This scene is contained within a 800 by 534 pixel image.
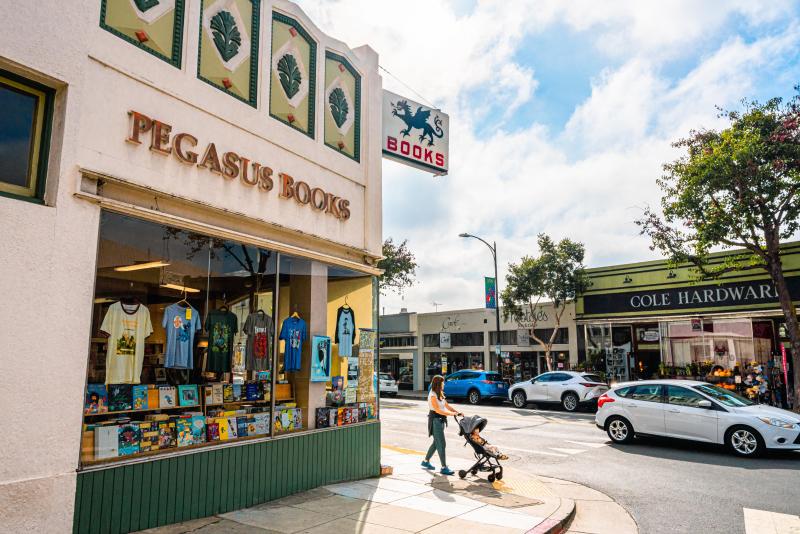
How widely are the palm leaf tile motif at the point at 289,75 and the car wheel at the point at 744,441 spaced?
35.4 feet

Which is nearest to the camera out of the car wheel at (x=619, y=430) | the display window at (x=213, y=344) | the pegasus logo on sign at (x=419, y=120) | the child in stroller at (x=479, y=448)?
the display window at (x=213, y=344)

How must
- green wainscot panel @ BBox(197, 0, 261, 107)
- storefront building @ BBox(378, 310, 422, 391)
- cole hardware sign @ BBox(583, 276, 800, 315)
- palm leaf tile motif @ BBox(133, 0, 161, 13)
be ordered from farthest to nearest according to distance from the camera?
storefront building @ BBox(378, 310, 422, 391)
cole hardware sign @ BBox(583, 276, 800, 315)
green wainscot panel @ BBox(197, 0, 261, 107)
palm leaf tile motif @ BBox(133, 0, 161, 13)

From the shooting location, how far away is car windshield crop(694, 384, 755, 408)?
11.9 m

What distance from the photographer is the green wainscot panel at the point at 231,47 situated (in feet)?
24.2

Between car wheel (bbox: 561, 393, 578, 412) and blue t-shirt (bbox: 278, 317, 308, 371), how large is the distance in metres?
15.3

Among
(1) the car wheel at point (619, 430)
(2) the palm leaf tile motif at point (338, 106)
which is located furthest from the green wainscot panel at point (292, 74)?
(1) the car wheel at point (619, 430)

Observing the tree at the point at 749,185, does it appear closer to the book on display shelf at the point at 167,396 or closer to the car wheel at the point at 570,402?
the car wheel at the point at 570,402

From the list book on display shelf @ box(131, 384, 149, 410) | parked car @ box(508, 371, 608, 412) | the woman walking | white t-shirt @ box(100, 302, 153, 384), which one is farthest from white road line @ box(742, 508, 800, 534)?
parked car @ box(508, 371, 608, 412)

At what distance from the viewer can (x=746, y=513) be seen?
7535 millimetres

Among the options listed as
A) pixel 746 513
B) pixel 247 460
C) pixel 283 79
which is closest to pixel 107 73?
pixel 283 79

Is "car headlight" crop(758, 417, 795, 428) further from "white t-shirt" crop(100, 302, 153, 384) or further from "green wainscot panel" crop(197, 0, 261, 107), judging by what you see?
"white t-shirt" crop(100, 302, 153, 384)

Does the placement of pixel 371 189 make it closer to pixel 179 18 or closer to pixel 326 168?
pixel 326 168

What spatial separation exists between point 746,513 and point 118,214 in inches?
346

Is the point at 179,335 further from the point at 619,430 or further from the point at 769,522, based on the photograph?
the point at 619,430
